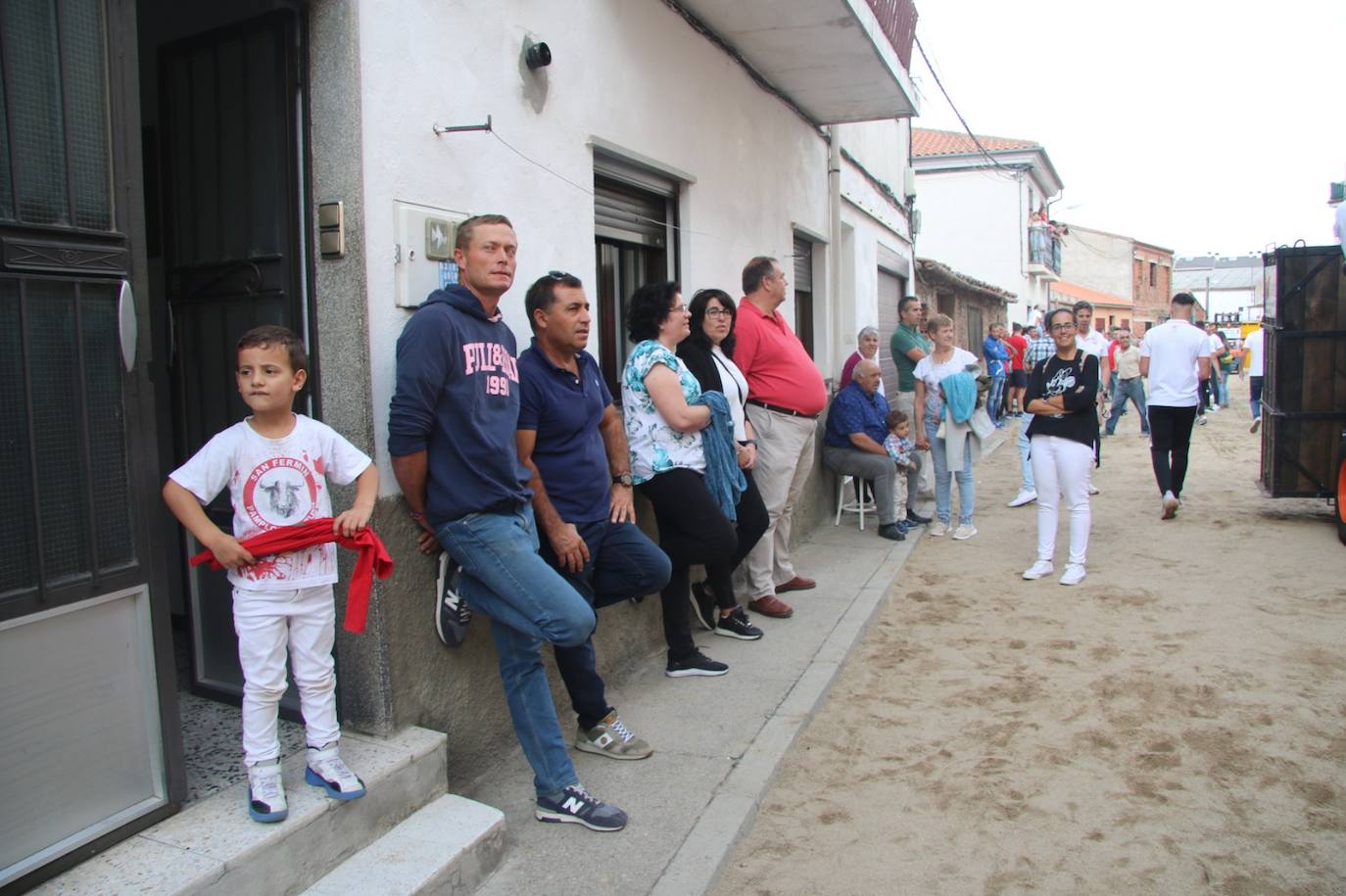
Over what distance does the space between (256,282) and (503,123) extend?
115 centimetres

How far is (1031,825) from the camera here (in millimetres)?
3350

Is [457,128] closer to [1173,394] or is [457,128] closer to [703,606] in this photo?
[703,606]

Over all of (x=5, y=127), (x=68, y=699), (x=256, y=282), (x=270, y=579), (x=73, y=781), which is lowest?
(x=73, y=781)

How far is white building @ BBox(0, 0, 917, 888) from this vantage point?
234cm

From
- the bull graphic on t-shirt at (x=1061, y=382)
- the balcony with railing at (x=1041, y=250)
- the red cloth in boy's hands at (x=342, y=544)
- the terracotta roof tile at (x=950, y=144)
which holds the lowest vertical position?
the red cloth in boy's hands at (x=342, y=544)

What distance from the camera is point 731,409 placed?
4949 mm

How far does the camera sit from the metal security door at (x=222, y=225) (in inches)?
128

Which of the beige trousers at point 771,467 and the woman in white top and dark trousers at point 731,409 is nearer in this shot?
the woman in white top and dark trousers at point 731,409

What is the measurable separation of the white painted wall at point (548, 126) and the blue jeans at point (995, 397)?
8.54m

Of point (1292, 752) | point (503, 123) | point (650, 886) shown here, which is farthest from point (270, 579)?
point (1292, 752)

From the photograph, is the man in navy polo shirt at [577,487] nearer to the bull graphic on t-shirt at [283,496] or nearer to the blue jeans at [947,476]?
the bull graphic on t-shirt at [283,496]

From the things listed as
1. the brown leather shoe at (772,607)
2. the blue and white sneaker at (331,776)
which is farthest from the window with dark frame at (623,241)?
the blue and white sneaker at (331,776)

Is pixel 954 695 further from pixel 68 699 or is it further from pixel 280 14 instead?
pixel 280 14

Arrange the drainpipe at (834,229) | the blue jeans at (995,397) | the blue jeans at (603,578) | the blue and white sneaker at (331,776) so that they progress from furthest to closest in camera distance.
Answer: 1. the blue jeans at (995,397)
2. the drainpipe at (834,229)
3. the blue jeans at (603,578)
4. the blue and white sneaker at (331,776)
